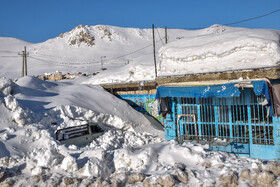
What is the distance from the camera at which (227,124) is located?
853cm

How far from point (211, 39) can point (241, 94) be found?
6.61 ft

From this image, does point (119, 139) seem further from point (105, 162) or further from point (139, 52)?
point (139, 52)

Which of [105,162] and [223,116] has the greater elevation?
[223,116]

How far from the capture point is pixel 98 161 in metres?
5.82

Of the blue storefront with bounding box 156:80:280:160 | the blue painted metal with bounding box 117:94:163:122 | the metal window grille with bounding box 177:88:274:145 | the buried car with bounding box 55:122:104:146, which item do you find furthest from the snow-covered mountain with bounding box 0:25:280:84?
the buried car with bounding box 55:122:104:146

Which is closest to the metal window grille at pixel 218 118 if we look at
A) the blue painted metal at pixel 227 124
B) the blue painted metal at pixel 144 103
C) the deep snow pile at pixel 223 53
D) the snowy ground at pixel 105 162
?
the blue painted metal at pixel 227 124

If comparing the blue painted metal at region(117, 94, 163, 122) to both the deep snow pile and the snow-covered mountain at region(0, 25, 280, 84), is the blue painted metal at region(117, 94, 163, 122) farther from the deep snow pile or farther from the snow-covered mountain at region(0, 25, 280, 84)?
the deep snow pile

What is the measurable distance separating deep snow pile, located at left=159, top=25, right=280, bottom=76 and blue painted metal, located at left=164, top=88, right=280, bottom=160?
2.98 ft

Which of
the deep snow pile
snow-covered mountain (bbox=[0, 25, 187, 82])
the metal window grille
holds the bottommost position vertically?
the metal window grille

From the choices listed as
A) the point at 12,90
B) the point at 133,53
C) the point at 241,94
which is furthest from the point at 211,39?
the point at 133,53

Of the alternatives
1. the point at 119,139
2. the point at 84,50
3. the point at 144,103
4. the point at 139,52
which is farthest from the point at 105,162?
the point at 84,50

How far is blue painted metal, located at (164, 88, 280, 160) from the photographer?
779 centimetres

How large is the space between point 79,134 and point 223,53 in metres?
5.74

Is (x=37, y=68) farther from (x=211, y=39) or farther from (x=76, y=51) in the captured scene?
(x=211, y=39)
